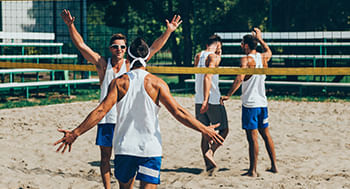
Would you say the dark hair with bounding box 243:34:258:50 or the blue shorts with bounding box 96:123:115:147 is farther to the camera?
the dark hair with bounding box 243:34:258:50

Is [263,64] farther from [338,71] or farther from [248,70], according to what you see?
[338,71]

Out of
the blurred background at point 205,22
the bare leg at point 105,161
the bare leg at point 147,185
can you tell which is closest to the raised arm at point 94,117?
the bare leg at point 147,185

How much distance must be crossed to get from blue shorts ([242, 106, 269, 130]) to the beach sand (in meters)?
0.61

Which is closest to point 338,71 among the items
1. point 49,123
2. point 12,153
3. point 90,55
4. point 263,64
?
point 263,64

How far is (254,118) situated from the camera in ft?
18.6

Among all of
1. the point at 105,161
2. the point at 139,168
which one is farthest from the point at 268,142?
the point at 139,168

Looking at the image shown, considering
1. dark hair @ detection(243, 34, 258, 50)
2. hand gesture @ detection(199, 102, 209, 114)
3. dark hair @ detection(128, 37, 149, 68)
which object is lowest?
hand gesture @ detection(199, 102, 209, 114)

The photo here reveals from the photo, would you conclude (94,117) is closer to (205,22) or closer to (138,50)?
(138,50)

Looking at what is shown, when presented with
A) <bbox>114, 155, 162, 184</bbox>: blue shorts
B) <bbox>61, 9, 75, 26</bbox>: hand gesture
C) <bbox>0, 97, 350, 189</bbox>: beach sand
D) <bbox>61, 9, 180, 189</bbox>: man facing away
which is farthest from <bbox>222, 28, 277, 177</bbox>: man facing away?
<bbox>114, 155, 162, 184</bbox>: blue shorts

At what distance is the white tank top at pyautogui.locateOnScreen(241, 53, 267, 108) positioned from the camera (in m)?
5.72

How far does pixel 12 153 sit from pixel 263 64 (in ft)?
12.0

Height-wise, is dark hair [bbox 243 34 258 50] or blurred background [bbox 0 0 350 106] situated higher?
blurred background [bbox 0 0 350 106]

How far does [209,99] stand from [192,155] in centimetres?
118

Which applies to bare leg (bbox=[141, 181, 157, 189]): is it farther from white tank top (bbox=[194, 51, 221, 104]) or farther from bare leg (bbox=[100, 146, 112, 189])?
white tank top (bbox=[194, 51, 221, 104])
